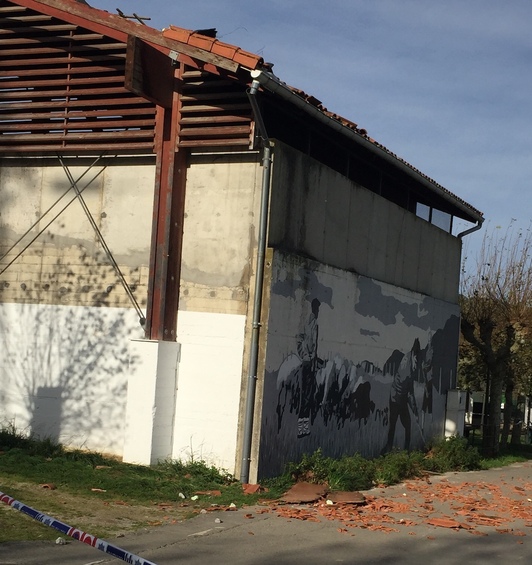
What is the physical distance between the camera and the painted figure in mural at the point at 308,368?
562 inches

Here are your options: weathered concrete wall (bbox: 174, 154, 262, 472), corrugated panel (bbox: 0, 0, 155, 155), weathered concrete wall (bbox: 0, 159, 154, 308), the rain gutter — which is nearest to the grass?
weathered concrete wall (bbox: 174, 154, 262, 472)

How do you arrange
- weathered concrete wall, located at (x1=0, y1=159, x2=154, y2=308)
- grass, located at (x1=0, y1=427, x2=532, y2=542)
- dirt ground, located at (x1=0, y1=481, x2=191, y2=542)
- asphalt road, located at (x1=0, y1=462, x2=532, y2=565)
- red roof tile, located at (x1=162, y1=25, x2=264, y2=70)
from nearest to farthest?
asphalt road, located at (x1=0, y1=462, x2=532, y2=565)
dirt ground, located at (x1=0, y1=481, x2=191, y2=542)
grass, located at (x1=0, y1=427, x2=532, y2=542)
red roof tile, located at (x1=162, y1=25, x2=264, y2=70)
weathered concrete wall, located at (x1=0, y1=159, x2=154, y2=308)

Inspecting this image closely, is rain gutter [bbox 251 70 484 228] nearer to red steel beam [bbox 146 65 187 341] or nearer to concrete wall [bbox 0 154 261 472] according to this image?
concrete wall [bbox 0 154 261 472]

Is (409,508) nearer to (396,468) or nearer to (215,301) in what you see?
(396,468)

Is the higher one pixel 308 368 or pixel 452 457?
pixel 308 368

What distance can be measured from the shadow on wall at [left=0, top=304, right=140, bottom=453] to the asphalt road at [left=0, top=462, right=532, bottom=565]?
359 cm

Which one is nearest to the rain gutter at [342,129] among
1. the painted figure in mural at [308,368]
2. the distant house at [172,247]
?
the distant house at [172,247]

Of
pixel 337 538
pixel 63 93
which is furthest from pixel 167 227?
pixel 337 538

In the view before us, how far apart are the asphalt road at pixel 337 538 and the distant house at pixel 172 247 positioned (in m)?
2.00

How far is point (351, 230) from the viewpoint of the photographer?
53.0 feet

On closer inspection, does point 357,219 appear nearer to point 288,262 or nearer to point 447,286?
point 288,262

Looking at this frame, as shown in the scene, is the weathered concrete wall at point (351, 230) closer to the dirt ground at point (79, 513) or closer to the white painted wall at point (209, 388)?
the white painted wall at point (209, 388)

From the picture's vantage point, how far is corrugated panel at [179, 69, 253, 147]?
13.4 m

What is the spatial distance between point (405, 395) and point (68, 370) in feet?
25.5
